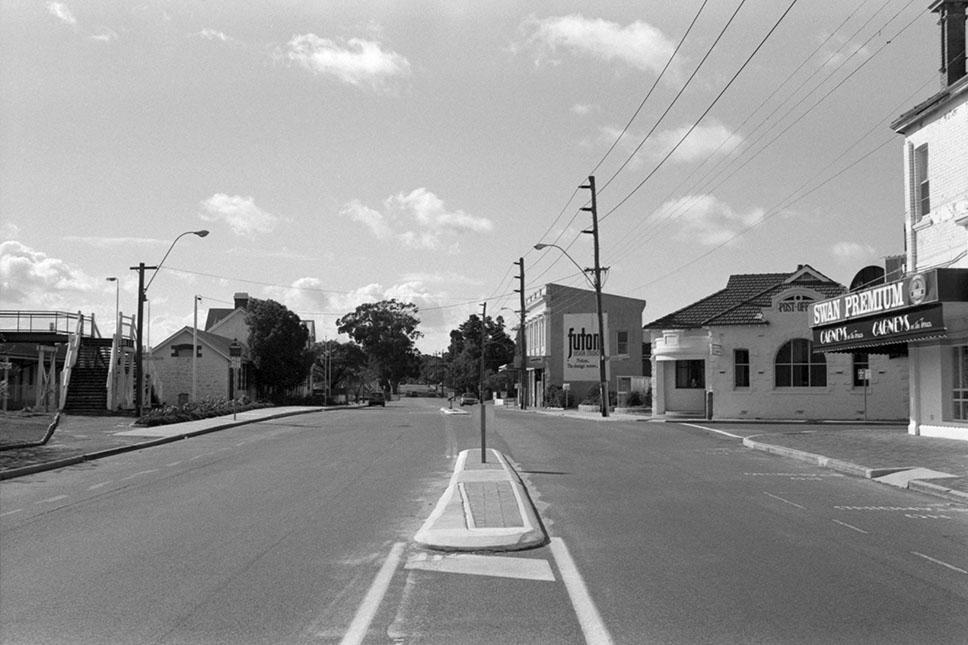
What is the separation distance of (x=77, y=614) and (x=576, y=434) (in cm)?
2392

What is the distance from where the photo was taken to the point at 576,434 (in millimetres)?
30359

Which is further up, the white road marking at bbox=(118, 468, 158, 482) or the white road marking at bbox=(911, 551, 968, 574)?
the white road marking at bbox=(911, 551, 968, 574)

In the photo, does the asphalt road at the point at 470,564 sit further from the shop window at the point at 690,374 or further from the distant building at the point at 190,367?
the distant building at the point at 190,367

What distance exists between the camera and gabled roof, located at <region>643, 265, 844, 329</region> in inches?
1622

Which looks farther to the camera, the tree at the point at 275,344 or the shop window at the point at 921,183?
the tree at the point at 275,344

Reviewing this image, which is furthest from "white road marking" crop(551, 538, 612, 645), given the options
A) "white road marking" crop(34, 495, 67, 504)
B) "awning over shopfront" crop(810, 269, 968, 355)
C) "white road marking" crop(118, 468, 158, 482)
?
"awning over shopfront" crop(810, 269, 968, 355)

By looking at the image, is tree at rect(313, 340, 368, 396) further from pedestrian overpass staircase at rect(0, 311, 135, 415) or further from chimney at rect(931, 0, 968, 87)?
chimney at rect(931, 0, 968, 87)

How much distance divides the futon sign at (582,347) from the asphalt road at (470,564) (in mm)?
Result: 47916

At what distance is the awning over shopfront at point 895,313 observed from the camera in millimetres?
21781

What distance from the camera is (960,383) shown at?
24.8 meters

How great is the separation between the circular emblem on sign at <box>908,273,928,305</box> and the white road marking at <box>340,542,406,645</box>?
17.3 meters

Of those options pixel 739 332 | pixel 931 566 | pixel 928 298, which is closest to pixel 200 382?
pixel 739 332

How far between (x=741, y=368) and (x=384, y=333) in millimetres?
88850

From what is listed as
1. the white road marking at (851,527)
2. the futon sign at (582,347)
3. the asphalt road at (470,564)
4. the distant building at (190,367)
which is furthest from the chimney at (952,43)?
the distant building at (190,367)
